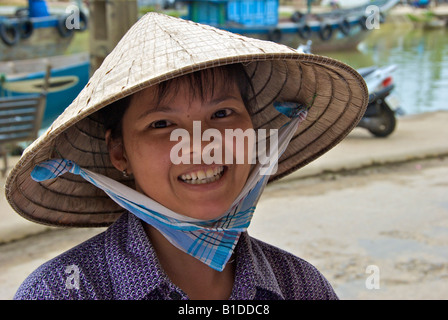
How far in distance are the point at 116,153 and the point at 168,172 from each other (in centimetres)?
22

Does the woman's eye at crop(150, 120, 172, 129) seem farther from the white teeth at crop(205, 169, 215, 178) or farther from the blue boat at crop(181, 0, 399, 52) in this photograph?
the blue boat at crop(181, 0, 399, 52)

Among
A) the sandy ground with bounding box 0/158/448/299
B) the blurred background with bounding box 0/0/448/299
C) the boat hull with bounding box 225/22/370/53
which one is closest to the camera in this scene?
the sandy ground with bounding box 0/158/448/299

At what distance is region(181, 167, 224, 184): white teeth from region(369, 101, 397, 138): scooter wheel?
200 inches

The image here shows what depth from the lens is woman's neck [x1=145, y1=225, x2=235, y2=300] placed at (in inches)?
50.7

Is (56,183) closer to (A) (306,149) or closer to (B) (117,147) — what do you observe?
(B) (117,147)

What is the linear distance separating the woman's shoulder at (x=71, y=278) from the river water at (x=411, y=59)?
851cm

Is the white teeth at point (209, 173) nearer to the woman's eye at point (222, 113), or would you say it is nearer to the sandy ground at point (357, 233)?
the woman's eye at point (222, 113)

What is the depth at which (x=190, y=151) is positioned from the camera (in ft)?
3.84

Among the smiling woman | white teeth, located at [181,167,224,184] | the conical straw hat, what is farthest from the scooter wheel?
white teeth, located at [181,167,224,184]

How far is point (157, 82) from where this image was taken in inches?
41.0

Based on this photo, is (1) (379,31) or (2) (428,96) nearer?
(2) (428,96)
